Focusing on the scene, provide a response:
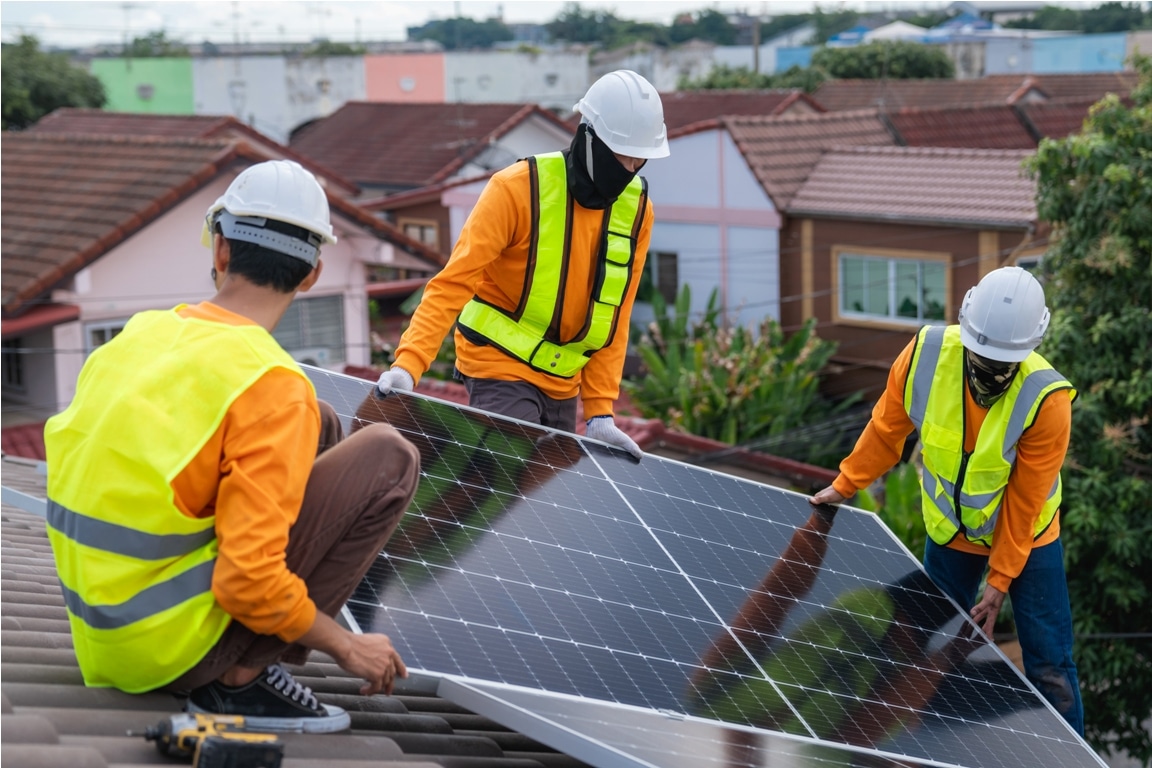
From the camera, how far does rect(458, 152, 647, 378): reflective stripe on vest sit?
5.86 metres

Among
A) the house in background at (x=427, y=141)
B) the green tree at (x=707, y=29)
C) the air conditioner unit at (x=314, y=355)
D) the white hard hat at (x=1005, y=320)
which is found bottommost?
the air conditioner unit at (x=314, y=355)

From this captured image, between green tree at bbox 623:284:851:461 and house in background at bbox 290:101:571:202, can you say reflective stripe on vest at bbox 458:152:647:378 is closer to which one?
green tree at bbox 623:284:851:461

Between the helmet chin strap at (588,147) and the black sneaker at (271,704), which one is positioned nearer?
the black sneaker at (271,704)

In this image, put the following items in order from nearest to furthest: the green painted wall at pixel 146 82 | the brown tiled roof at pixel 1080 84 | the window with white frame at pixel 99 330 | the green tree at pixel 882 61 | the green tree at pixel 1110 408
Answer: the green tree at pixel 1110 408 → the window with white frame at pixel 99 330 → the brown tiled roof at pixel 1080 84 → the green tree at pixel 882 61 → the green painted wall at pixel 146 82

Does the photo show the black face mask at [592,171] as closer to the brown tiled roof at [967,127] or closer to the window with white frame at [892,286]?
the window with white frame at [892,286]

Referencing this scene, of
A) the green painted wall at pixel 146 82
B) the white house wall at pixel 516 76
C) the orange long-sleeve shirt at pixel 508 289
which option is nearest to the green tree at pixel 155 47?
the green painted wall at pixel 146 82

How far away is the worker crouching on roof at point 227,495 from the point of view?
10.6 ft

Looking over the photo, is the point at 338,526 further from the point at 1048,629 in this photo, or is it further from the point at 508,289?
the point at 1048,629

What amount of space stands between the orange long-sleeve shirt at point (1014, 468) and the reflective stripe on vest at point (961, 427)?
4 cm

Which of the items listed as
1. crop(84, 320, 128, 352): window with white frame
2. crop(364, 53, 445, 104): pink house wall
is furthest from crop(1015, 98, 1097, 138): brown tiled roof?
crop(364, 53, 445, 104): pink house wall

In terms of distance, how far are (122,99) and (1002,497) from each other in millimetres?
67641

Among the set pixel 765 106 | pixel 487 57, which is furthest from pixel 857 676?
pixel 487 57

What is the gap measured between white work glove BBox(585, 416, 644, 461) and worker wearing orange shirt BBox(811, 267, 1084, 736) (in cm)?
101

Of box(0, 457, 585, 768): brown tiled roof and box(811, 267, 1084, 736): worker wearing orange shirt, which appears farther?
box(811, 267, 1084, 736): worker wearing orange shirt
